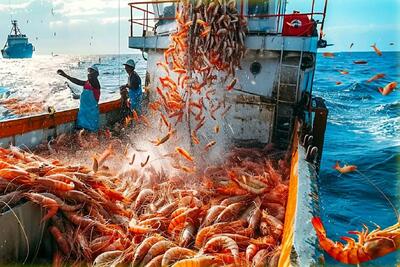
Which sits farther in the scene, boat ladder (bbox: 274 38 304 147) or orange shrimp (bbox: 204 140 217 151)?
boat ladder (bbox: 274 38 304 147)

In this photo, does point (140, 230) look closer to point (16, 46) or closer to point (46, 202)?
point (46, 202)

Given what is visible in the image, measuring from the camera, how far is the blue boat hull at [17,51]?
86.8m

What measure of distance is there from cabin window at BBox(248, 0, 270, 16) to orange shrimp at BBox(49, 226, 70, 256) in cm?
746

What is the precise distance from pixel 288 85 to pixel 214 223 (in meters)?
4.81

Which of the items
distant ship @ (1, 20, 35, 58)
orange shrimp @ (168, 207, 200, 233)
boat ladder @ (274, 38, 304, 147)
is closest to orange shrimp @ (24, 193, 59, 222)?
orange shrimp @ (168, 207, 200, 233)

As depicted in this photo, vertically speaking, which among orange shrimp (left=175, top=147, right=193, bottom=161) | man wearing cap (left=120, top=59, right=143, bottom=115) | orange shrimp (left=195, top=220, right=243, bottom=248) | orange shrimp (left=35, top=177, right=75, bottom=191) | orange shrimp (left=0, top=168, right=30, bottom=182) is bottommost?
orange shrimp (left=195, top=220, right=243, bottom=248)

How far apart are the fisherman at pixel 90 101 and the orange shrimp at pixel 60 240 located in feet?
14.7

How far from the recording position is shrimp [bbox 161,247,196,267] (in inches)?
172

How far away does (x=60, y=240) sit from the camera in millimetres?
4883

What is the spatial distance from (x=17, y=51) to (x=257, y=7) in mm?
93821

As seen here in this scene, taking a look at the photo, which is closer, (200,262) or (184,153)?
(200,262)

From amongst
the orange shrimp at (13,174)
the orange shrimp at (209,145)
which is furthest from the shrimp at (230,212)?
the orange shrimp at (13,174)

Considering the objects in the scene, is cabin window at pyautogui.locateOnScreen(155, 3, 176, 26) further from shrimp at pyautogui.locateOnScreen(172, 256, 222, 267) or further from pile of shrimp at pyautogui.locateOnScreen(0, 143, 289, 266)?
shrimp at pyautogui.locateOnScreen(172, 256, 222, 267)

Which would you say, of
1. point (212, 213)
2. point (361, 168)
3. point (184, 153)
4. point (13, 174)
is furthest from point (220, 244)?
point (361, 168)
